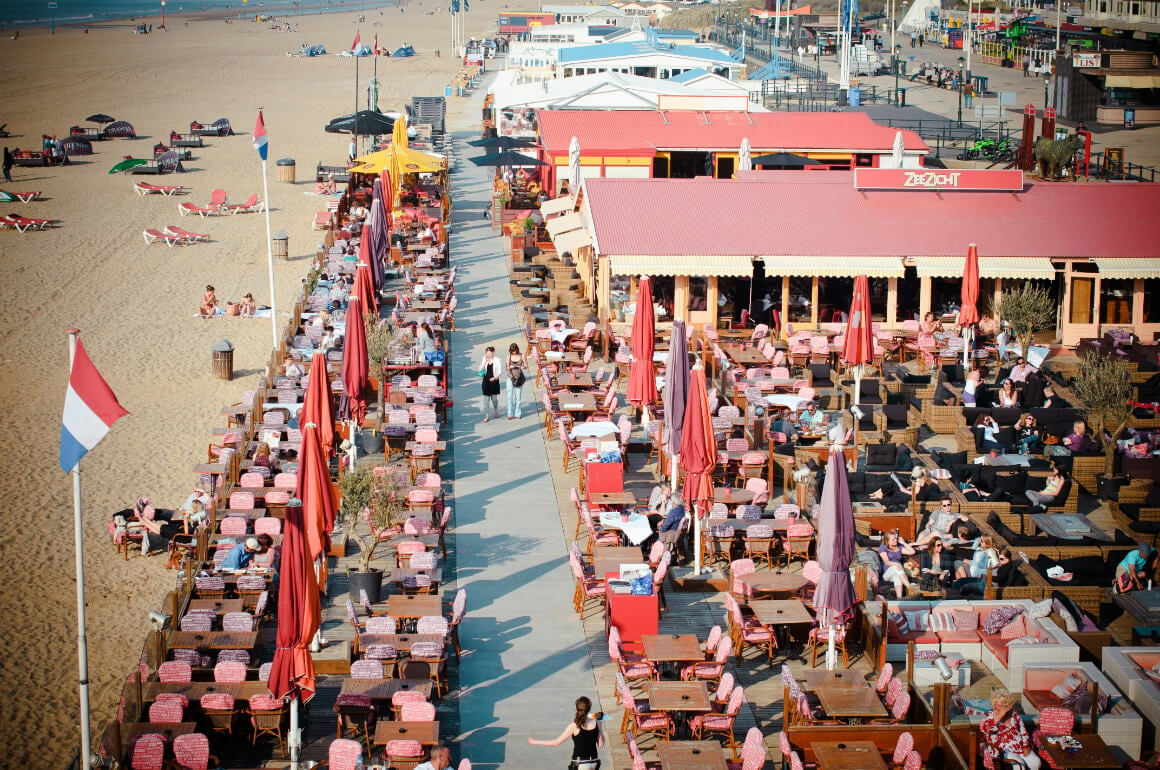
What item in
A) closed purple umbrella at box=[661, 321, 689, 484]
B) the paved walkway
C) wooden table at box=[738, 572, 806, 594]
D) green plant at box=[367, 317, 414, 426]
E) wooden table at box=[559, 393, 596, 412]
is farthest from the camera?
green plant at box=[367, 317, 414, 426]

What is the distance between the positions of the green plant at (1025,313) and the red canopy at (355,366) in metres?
12.3

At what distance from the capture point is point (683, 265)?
1065 inches

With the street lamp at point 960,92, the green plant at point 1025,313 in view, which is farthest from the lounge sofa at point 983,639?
the street lamp at point 960,92

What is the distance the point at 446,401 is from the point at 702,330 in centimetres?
601

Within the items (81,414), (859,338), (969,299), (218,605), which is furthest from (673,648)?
(969,299)

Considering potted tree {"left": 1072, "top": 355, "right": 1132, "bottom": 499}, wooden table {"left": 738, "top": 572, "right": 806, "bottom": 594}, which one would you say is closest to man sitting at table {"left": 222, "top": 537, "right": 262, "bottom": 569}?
wooden table {"left": 738, "top": 572, "right": 806, "bottom": 594}

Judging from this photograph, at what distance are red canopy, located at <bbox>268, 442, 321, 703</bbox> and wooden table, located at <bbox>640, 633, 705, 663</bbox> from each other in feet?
11.2

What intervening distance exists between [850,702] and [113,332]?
835 inches

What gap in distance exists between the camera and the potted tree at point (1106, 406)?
19.7m

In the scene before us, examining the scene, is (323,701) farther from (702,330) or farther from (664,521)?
(702,330)

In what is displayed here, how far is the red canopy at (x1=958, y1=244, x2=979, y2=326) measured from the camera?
79.0 feet

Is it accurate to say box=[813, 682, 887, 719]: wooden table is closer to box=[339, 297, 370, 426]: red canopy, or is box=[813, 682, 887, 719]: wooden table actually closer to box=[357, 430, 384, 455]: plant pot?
box=[339, 297, 370, 426]: red canopy

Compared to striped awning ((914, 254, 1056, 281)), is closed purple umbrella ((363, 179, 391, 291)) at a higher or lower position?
higher

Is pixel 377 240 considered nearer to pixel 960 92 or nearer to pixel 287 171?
pixel 287 171
